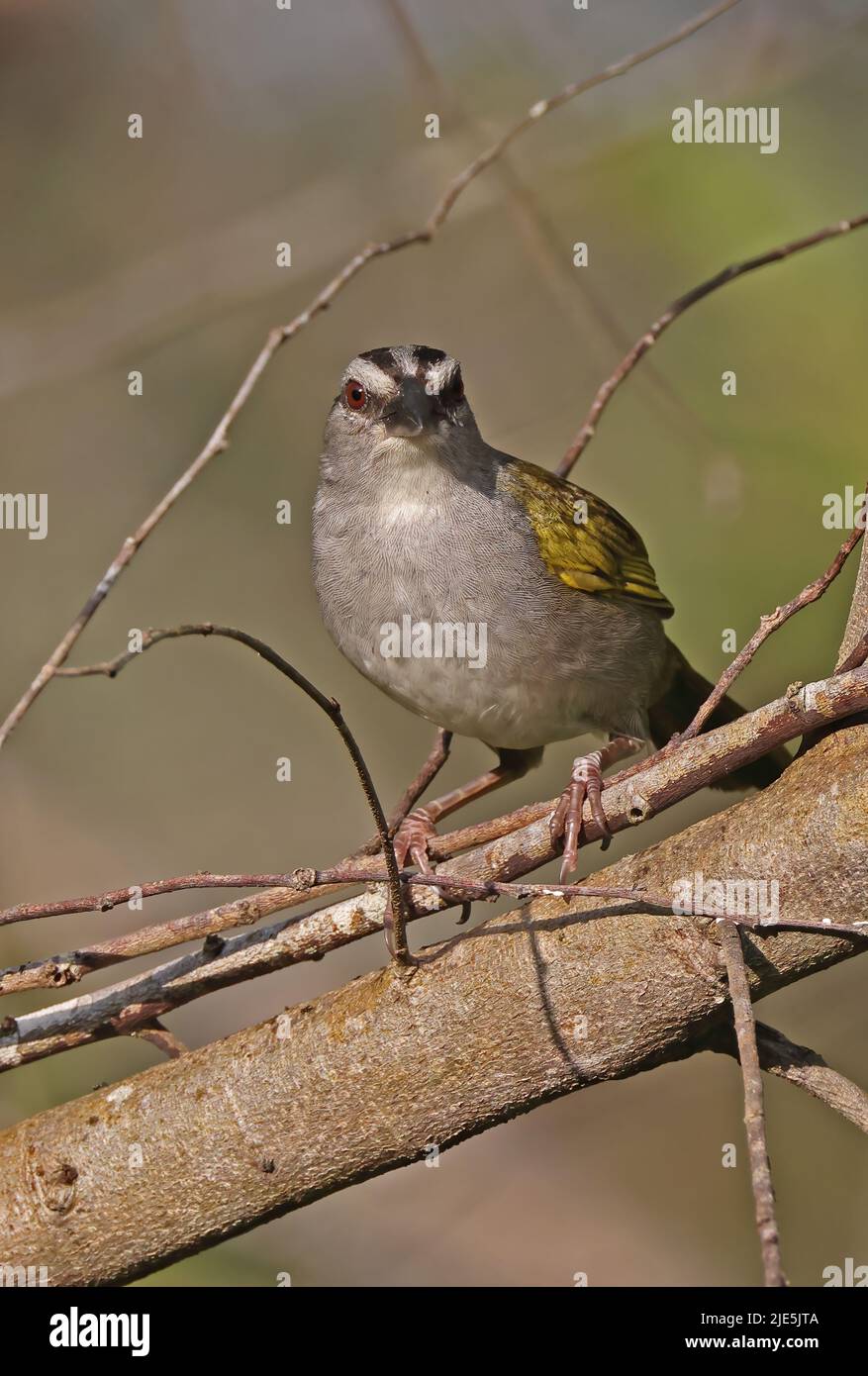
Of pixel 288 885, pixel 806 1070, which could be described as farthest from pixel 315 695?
pixel 806 1070

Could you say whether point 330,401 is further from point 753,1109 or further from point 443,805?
point 753,1109

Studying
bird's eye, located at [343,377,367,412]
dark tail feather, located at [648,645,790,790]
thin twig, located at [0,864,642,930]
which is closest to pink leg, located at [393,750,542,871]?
dark tail feather, located at [648,645,790,790]

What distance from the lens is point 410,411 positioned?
489 cm

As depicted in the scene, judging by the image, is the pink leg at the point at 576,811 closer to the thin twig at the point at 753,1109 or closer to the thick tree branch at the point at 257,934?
the thick tree branch at the point at 257,934

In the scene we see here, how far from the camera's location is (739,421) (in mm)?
5652

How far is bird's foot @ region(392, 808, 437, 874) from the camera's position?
505 cm

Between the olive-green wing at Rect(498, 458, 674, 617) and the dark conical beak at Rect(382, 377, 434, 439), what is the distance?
1.67ft

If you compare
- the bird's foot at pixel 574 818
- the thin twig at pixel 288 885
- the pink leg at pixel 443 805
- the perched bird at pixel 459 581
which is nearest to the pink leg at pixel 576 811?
the bird's foot at pixel 574 818

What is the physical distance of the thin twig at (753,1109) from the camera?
85.0 inches

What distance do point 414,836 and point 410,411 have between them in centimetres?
161

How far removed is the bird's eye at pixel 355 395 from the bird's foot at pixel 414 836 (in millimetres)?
1574

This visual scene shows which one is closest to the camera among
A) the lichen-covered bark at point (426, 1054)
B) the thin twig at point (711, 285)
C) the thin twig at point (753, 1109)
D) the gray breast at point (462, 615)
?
Result: the thin twig at point (753, 1109)

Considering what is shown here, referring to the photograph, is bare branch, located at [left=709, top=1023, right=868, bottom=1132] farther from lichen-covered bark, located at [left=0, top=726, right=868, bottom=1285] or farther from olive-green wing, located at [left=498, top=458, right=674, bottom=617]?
olive-green wing, located at [left=498, top=458, right=674, bottom=617]

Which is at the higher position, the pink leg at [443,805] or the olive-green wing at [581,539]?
the olive-green wing at [581,539]
